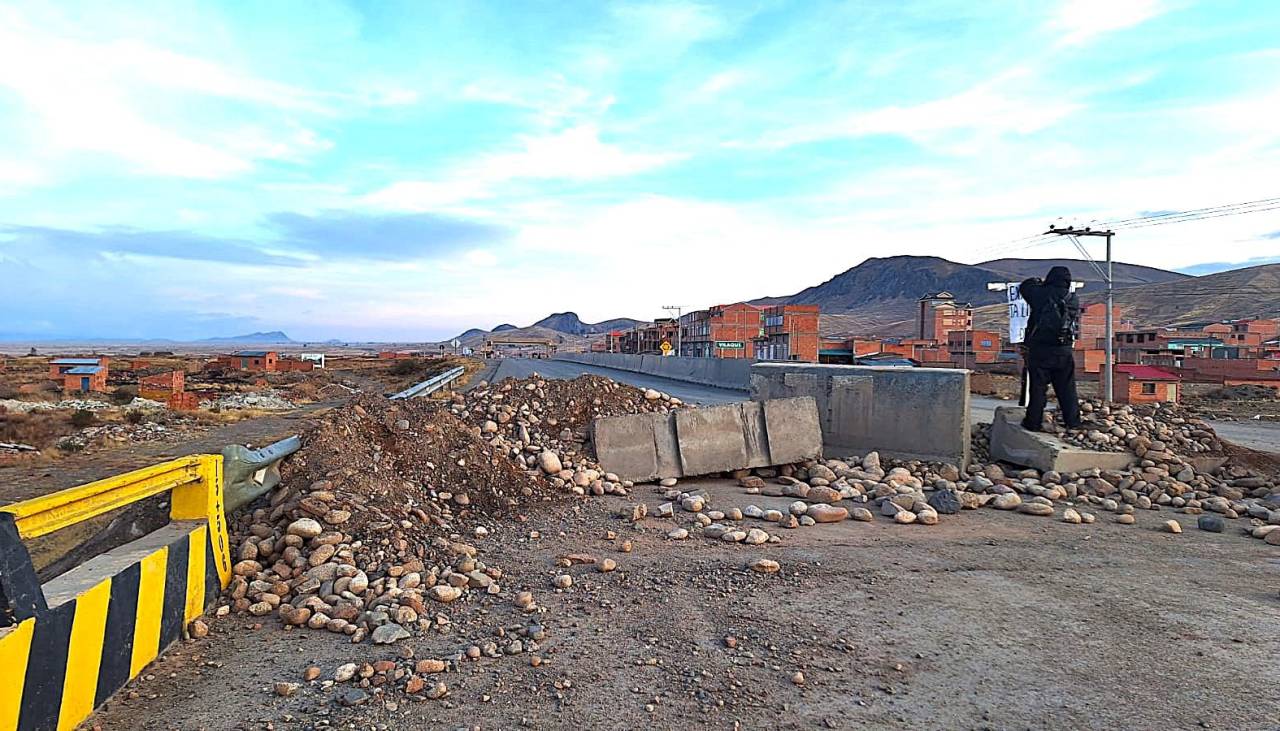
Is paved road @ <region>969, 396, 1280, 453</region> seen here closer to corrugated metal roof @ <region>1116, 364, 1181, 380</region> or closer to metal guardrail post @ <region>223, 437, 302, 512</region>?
corrugated metal roof @ <region>1116, 364, 1181, 380</region>

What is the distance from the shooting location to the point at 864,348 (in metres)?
58.2

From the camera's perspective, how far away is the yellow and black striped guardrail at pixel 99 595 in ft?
9.19

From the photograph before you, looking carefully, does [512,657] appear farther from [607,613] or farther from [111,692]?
[111,692]

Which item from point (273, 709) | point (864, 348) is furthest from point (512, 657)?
point (864, 348)

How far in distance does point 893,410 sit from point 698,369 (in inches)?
841

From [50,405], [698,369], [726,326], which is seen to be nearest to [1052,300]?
[698,369]

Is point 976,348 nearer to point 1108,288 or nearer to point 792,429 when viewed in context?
point 1108,288

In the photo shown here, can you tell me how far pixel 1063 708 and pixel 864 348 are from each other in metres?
57.3

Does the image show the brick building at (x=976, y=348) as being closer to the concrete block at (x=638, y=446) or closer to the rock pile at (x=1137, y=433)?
the rock pile at (x=1137, y=433)

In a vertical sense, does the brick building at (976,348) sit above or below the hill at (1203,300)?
below

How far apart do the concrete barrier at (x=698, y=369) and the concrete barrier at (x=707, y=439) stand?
7.76 metres

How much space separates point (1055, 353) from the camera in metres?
10.1

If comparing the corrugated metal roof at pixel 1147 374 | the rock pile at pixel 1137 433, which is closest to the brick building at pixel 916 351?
the corrugated metal roof at pixel 1147 374

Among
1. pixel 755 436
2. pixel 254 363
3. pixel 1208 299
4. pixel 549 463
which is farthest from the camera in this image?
pixel 1208 299
